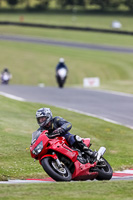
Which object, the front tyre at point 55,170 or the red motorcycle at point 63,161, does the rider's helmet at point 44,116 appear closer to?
the red motorcycle at point 63,161

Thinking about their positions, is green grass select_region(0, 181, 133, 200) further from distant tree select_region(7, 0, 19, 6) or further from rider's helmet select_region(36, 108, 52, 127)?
distant tree select_region(7, 0, 19, 6)

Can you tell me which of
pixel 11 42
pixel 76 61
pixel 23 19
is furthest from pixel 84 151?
pixel 23 19

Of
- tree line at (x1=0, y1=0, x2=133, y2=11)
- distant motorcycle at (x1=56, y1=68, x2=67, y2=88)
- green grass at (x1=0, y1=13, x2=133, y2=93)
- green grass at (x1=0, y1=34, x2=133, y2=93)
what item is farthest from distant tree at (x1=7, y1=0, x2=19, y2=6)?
distant motorcycle at (x1=56, y1=68, x2=67, y2=88)

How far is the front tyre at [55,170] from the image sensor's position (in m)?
9.06

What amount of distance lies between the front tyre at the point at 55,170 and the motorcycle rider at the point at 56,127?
1.86 feet

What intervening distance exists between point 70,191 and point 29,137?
252 inches

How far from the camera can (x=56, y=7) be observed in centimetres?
9750

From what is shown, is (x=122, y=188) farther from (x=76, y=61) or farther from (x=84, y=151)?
(x=76, y=61)

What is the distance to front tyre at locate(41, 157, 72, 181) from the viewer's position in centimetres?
906

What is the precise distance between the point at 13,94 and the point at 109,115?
7476 millimetres

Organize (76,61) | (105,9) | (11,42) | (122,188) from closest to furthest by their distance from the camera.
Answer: (122,188) → (76,61) → (11,42) → (105,9)

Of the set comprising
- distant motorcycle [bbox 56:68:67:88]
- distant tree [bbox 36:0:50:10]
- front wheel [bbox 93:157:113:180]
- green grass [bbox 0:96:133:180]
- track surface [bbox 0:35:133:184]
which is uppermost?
front wheel [bbox 93:157:113:180]

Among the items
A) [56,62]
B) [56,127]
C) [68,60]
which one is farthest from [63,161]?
[68,60]

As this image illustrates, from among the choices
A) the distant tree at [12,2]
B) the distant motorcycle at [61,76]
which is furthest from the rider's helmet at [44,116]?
the distant tree at [12,2]
